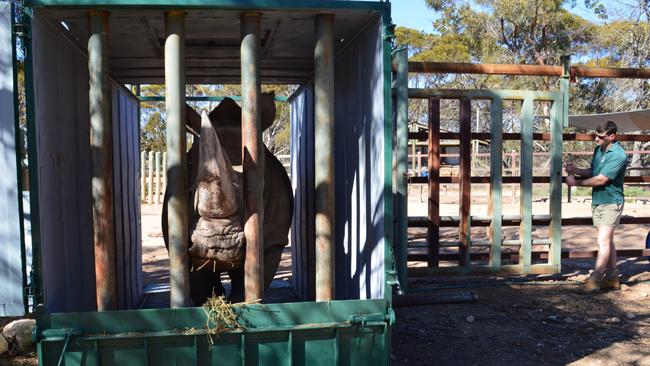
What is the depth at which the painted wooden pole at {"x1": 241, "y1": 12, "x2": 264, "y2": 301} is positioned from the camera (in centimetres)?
389

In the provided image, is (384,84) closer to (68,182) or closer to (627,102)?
(68,182)

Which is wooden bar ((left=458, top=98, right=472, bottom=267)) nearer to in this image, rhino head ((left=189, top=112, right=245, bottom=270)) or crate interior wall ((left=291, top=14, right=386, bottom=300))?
crate interior wall ((left=291, top=14, right=386, bottom=300))

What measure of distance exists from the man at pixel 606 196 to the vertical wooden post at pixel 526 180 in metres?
0.48

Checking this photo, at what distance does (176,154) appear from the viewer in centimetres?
379

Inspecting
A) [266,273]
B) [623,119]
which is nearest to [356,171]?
[266,273]

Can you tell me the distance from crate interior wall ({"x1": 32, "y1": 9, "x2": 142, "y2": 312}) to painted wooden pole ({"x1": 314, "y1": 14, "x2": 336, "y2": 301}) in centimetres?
169

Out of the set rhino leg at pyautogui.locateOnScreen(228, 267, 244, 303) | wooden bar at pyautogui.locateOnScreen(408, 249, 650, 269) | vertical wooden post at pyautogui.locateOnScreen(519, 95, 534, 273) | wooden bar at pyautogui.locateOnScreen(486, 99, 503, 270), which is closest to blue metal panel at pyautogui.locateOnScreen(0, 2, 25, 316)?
rhino leg at pyautogui.locateOnScreen(228, 267, 244, 303)

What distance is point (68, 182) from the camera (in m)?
4.45

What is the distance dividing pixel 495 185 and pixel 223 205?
13.6 feet

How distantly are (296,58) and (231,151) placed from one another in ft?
5.14

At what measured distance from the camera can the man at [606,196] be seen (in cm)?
688

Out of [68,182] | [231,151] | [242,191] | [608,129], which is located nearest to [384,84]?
[242,191]

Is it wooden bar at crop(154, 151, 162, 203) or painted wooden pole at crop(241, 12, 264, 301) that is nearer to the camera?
painted wooden pole at crop(241, 12, 264, 301)

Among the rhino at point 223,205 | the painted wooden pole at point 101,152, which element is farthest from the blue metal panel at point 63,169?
the rhino at point 223,205
